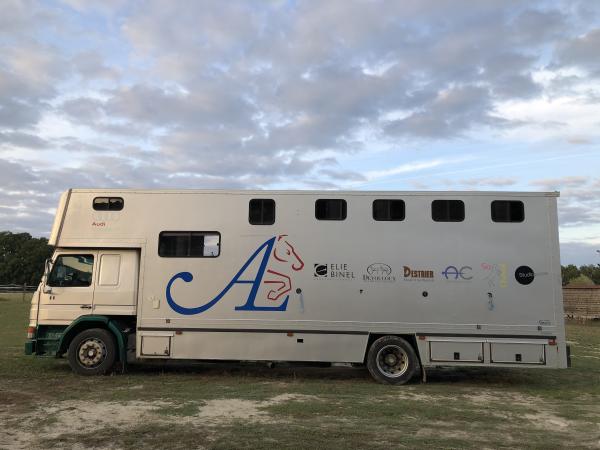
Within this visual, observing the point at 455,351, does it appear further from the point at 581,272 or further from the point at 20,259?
the point at 20,259

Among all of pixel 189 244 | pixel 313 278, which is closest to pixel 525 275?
pixel 313 278

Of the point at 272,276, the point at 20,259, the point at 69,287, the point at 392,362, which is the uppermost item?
the point at 20,259

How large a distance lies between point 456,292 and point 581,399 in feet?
8.85

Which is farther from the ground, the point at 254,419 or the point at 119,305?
the point at 119,305

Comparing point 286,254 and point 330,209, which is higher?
point 330,209

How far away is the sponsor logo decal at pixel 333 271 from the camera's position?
9125mm

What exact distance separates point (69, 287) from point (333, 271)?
5.19 meters

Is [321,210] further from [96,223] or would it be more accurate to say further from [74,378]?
[74,378]

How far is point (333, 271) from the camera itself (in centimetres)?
916

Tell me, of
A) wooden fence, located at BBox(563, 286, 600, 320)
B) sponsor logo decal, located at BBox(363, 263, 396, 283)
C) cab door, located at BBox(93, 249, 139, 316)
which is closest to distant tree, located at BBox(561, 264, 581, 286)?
wooden fence, located at BBox(563, 286, 600, 320)

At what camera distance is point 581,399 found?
8414 millimetres

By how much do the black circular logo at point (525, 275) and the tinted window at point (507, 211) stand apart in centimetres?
92

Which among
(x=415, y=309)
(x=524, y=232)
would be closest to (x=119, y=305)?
(x=415, y=309)

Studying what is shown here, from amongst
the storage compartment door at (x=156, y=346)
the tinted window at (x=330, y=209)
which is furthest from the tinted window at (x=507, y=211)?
the storage compartment door at (x=156, y=346)
